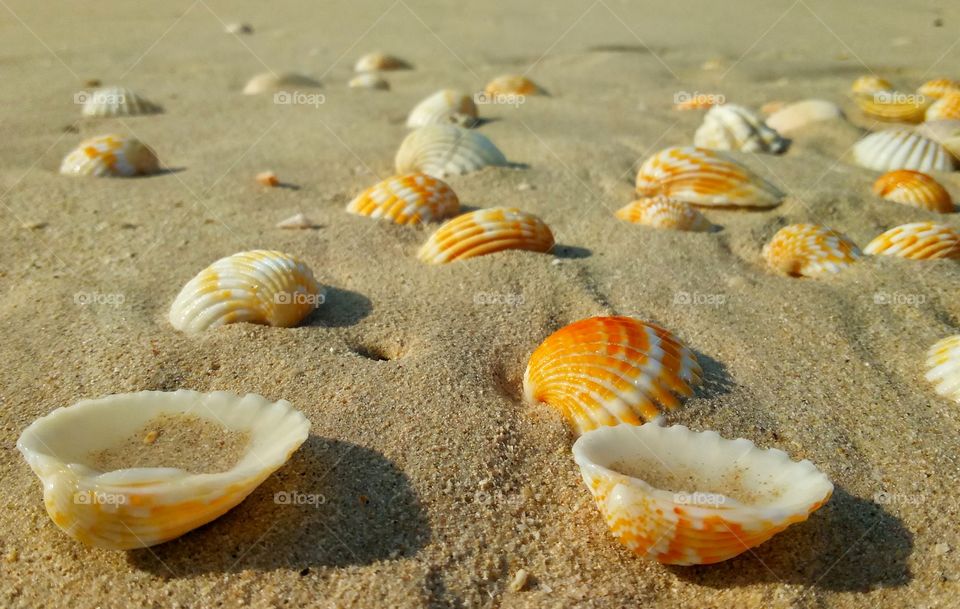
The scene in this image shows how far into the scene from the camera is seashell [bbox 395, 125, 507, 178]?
407 centimetres

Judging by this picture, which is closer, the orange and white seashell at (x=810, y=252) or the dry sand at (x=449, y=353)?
the dry sand at (x=449, y=353)

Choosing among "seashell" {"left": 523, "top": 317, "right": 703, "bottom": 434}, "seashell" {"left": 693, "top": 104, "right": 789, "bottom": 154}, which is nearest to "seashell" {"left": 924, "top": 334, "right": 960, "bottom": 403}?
"seashell" {"left": 523, "top": 317, "right": 703, "bottom": 434}

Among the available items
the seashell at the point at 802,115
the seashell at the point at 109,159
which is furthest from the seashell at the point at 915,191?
the seashell at the point at 109,159

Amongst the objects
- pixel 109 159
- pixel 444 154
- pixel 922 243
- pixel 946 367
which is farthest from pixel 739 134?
pixel 109 159

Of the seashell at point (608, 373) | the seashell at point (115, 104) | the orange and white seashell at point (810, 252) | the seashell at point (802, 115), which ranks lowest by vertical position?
the seashell at point (115, 104)

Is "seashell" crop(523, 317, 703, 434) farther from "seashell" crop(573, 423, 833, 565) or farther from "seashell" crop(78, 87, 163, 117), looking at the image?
"seashell" crop(78, 87, 163, 117)

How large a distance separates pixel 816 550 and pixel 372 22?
25.5ft

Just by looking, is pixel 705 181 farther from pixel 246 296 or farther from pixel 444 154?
pixel 246 296

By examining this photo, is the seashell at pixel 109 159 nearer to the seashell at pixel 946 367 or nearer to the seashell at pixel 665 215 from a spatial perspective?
the seashell at pixel 665 215

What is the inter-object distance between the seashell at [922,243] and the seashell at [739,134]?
4.76ft

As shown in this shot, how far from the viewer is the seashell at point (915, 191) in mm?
3676

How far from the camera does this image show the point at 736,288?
2.93m

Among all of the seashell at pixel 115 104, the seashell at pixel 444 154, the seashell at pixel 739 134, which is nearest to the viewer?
the seashell at pixel 444 154

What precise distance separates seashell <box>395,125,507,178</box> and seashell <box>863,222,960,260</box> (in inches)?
76.2
